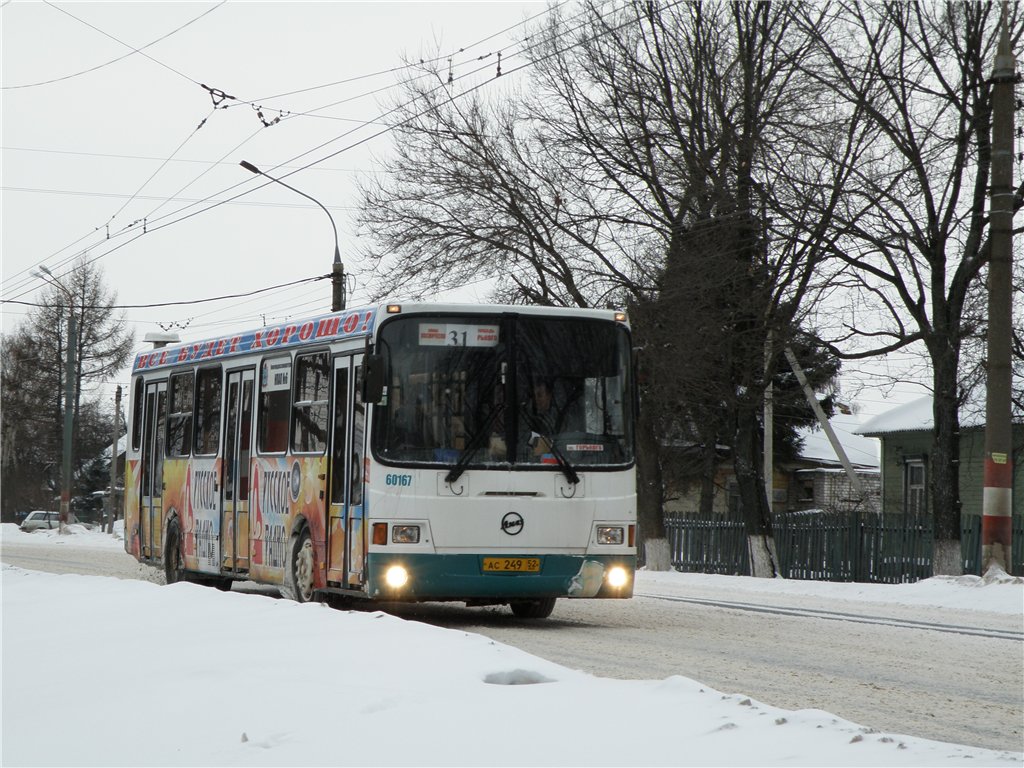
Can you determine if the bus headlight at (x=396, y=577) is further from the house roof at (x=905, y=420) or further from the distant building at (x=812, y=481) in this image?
the distant building at (x=812, y=481)

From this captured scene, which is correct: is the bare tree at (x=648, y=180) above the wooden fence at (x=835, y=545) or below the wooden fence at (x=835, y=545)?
above

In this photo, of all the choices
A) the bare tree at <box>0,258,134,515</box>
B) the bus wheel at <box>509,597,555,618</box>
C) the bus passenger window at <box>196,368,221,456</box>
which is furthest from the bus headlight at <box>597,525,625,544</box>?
the bare tree at <box>0,258,134,515</box>

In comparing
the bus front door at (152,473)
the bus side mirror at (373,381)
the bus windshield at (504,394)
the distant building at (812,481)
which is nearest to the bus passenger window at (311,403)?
the bus windshield at (504,394)

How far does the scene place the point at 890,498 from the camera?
47.1 m

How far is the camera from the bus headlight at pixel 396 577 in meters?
13.4

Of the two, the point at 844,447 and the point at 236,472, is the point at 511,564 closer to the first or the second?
the point at 236,472

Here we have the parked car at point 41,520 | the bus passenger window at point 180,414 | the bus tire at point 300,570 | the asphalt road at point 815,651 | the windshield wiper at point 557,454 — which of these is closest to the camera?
the asphalt road at point 815,651

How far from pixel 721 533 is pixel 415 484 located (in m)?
22.8

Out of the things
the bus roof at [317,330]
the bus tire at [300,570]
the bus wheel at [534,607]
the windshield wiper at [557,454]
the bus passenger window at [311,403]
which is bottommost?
the bus wheel at [534,607]

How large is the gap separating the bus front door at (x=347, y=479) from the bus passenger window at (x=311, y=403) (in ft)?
0.96

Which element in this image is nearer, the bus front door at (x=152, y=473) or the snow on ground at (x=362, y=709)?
the snow on ground at (x=362, y=709)

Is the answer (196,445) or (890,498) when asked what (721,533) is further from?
(196,445)

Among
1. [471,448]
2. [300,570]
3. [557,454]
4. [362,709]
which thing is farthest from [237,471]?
[362,709]

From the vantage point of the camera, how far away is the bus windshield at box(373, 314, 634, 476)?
44.7 feet
